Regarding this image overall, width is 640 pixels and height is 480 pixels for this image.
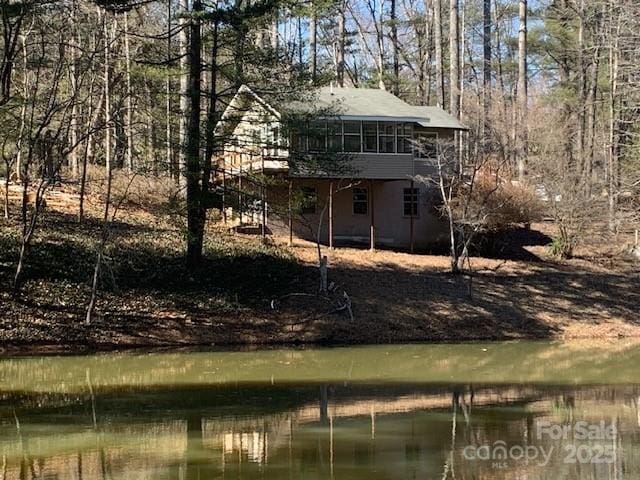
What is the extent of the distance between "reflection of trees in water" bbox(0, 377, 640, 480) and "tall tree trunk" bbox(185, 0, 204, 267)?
8884 millimetres

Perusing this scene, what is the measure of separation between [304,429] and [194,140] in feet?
41.1

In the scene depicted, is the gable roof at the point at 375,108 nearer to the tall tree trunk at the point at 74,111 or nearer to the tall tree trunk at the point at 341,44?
the tall tree trunk at the point at 74,111

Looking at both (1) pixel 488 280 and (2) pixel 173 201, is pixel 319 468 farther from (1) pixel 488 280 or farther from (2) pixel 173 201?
(1) pixel 488 280

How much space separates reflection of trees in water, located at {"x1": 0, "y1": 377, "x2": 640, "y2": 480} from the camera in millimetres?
8539

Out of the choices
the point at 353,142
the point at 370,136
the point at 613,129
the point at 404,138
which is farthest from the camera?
the point at 613,129

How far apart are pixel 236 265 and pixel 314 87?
20.0 ft

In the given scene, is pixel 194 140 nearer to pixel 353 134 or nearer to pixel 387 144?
pixel 353 134

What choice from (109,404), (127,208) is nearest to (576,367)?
(109,404)

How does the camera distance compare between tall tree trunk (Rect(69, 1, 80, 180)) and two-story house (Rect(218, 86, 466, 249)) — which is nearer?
tall tree trunk (Rect(69, 1, 80, 180))

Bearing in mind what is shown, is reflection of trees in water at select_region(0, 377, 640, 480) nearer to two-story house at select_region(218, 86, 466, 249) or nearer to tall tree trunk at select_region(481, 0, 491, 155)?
two-story house at select_region(218, 86, 466, 249)

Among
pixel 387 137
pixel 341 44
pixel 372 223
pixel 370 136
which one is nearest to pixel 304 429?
pixel 372 223

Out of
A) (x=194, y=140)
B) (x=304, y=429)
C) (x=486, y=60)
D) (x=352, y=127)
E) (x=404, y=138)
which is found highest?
(x=486, y=60)

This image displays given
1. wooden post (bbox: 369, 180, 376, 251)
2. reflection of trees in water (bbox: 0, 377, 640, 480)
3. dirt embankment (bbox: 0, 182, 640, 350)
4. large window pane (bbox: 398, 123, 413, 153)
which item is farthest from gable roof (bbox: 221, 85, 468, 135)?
reflection of trees in water (bbox: 0, 377, 640, 480)

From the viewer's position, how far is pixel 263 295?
2280cm
